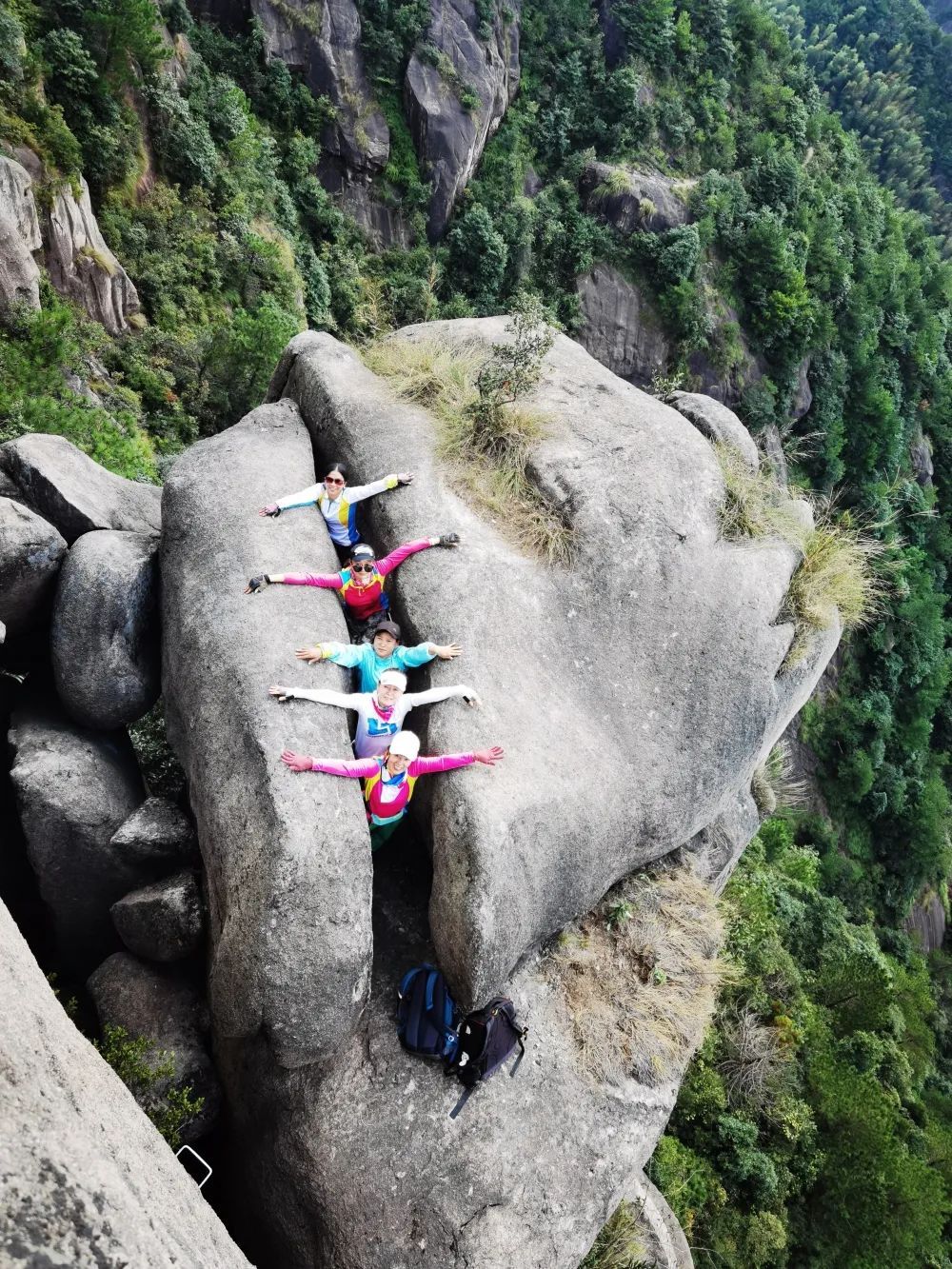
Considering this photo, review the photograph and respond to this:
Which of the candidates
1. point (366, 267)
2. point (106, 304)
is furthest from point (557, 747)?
point (366, 267)

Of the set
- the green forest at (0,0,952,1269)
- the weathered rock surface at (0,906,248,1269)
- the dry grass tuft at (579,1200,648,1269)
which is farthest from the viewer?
the green forest at (0,0,952,1269)

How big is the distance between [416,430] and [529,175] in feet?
128

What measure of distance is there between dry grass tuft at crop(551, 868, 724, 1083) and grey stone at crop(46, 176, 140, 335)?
61.4ft

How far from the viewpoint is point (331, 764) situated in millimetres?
5734

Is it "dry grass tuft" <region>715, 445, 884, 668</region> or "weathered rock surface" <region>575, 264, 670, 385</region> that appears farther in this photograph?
"weathered rock surface" <region>575, 264, 670, 385</region>

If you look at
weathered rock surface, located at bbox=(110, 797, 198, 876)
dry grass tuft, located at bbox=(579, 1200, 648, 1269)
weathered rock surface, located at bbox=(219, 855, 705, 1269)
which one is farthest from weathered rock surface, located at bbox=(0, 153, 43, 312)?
dry grass tuft, located at bbox=(579, 1200, 648, 1269)

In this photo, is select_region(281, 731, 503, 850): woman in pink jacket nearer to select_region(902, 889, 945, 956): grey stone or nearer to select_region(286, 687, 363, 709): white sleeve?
select_region(286, 687, 363, 709): white sleeve

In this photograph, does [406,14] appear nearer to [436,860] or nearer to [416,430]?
[416,430]

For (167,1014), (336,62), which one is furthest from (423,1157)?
(336,62)

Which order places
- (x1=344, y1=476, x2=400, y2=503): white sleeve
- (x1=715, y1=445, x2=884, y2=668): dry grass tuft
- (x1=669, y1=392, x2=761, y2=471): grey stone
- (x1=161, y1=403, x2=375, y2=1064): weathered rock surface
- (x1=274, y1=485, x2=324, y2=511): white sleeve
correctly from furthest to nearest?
1. (x1=669, y1=392, x2=761, y2=471): grey stone
2. (x1=715, y1=445, x2=884, y2=668): dry grass tuft
3. (x1=344, y1=476, x2=400, y2=503): white sleeve
4. (x1=274, y1=485, x2=324, y2=511): white sleeve
5. (x1=161, y1=403, x2=375, y2=1064): weathered rock surface

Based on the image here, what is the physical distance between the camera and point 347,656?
21.4 feet

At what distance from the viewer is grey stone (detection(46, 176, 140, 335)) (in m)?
16.7

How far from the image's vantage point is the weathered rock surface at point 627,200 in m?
39.2

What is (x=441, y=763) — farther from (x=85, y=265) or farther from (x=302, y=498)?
(x=85, y=265)
